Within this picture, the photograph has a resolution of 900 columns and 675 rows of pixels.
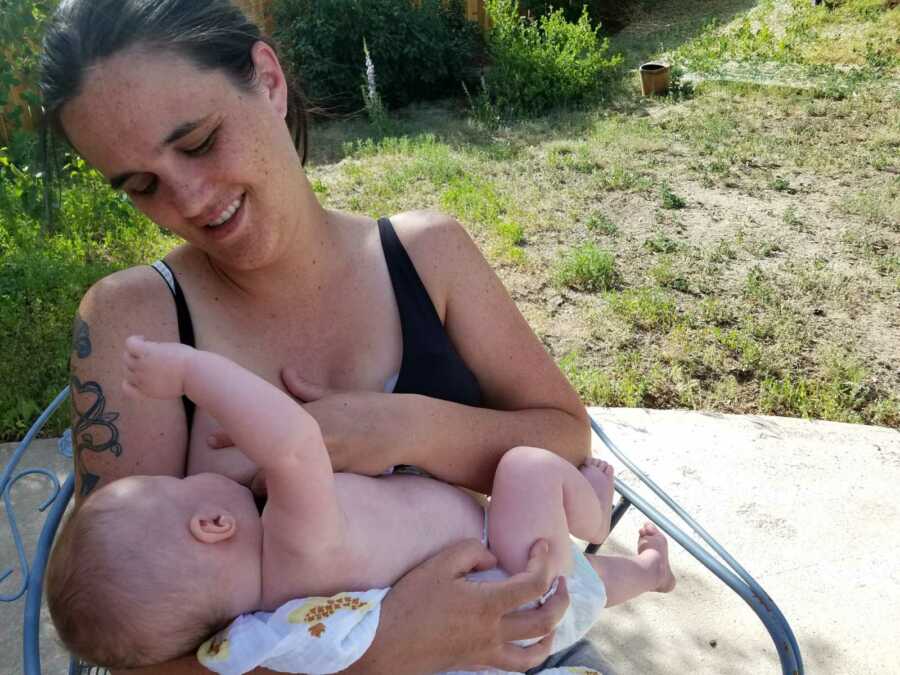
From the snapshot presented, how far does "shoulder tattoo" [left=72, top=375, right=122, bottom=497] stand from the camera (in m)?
1.67

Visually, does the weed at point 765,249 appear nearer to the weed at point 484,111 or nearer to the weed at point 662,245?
the weed at point 662,245

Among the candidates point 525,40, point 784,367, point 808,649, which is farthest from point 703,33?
point 808,649

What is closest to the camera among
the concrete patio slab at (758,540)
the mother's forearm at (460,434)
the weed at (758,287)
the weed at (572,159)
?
the mother's forearm at (460,434)

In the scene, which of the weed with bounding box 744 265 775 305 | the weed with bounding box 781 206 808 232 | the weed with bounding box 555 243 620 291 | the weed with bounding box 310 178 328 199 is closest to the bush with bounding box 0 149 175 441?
the weed with bounding box 310 178 328 199

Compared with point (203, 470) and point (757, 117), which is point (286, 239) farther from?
point (757, 117)

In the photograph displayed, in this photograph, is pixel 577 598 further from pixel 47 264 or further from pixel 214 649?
pixel 47 264

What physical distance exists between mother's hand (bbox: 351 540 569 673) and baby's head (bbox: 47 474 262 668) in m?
0.26

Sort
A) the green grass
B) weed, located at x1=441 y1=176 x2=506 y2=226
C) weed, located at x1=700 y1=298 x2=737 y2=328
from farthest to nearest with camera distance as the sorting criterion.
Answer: weed, located at x1=441 y1=176 x2=506 y2=226 < weed, located at x1=700 y1=298 x2=737 y2=328 < the green grass

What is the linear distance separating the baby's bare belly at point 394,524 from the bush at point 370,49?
7363mm

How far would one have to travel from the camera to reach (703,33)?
9.48 m

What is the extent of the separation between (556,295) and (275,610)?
12.2 feet

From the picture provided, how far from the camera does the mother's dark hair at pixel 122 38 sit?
1.57 metres

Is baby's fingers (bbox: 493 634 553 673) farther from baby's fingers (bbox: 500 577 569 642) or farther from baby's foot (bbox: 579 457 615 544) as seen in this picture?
baby's foot (bbox: 579 457 615 544)

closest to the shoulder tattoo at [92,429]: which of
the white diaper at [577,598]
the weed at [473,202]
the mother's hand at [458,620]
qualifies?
the mother's hand at [458,620]
